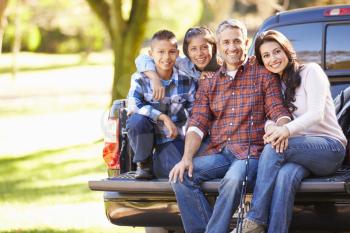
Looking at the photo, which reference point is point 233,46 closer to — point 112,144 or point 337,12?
point 112,144

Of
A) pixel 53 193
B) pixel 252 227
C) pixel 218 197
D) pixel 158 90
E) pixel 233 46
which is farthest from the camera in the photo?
pixel 53 193

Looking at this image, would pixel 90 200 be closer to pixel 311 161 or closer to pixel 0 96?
pixel 311 161

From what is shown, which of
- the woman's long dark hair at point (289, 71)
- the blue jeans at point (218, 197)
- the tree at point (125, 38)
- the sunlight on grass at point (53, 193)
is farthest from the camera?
the tree at point (125, 38)

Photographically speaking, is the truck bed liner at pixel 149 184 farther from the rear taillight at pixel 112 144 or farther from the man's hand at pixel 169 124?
the rear taillight at pixel 112 144

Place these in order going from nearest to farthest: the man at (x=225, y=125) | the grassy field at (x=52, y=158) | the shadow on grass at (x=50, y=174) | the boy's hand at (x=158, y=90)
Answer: the man at (x=225, y=125) < the boy's hand at (x=158, y=90) < the grassy field at (x=52, y=158) < the shadow on grass at (x=50, y=174)

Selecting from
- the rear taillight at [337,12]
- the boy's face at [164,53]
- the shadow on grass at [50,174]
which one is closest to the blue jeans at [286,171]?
the boy's face at [164,53]

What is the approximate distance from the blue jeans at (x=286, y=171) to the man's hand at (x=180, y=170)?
0.49m

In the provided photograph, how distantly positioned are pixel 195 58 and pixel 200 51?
0.21ft

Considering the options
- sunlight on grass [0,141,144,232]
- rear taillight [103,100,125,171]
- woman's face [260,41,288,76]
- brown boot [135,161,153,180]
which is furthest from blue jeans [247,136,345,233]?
sunlight on grass [0,141,144,232]

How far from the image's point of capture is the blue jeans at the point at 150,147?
5707 millimetres

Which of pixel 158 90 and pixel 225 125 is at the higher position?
pixel 158 90

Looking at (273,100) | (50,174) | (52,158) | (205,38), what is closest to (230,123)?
(273,100)

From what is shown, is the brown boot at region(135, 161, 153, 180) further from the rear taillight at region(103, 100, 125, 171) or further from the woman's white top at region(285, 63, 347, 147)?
the woman's white top at region(285, 63, 347, 147)

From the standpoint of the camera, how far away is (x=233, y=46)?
224 inches
